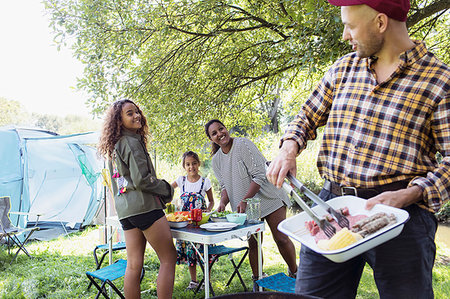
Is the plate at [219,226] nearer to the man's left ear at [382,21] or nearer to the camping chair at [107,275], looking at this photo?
the camping chair at [107,275]

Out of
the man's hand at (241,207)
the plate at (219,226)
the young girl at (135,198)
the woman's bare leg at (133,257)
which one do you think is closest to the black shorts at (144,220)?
the young girl at (135,198)

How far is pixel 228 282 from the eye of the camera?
450 cm

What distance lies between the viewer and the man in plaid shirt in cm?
138

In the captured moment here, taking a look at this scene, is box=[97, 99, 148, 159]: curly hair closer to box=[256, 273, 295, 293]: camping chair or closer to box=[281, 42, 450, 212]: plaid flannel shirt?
box=[256, 273, 295, 293]: camping chair

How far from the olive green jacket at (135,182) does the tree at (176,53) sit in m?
2.12

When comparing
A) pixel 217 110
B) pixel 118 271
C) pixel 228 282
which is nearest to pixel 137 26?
pixel 217 110

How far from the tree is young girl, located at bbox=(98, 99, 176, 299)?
6.64 feet

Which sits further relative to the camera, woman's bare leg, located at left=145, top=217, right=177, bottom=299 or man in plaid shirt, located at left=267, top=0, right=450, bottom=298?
woman's bare leg, located at left=145, top=217, right=177, bottom=299

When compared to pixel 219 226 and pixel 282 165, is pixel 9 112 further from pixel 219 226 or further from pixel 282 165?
pixel 282 165

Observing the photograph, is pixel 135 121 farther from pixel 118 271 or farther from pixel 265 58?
pixel 265 58

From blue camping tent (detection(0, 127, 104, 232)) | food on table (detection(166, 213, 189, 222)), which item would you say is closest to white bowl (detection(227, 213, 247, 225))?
food on table (detection(166, 213, 189, 222))

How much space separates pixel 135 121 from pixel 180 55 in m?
2.43

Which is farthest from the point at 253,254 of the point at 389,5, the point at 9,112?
the point at 9,112

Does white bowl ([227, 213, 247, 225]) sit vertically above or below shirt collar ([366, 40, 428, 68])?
below
